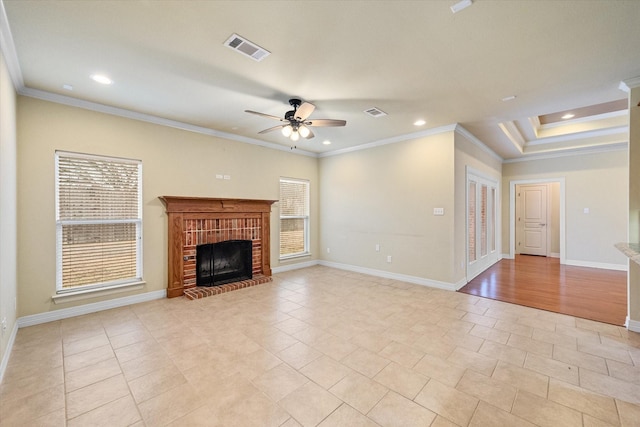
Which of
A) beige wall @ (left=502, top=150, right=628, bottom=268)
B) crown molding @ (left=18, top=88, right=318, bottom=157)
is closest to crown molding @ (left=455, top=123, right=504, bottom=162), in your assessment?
beige wall @ (left=502, top=150, right=628, bottom=268)

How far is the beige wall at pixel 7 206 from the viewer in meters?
2.34

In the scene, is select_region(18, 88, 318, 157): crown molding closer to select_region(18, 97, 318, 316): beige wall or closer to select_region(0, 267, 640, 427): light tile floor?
select_region(18, 97, 318, 316): beige wall

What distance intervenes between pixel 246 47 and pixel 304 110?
0.98 m

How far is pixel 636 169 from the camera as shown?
9.96 ft

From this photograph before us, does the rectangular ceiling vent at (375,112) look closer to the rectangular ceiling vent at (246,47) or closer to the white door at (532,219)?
the rectangular ceiling vent at (246,47)

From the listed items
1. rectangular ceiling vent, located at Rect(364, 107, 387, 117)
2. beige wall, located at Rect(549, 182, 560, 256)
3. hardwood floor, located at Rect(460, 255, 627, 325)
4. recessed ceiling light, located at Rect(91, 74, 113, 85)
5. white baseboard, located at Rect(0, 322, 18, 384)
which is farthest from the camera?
beige wall, located at Rect(549, 182, 560, 256)

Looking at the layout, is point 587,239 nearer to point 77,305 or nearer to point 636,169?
point 636,169

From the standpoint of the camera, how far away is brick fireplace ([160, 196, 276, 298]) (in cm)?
433

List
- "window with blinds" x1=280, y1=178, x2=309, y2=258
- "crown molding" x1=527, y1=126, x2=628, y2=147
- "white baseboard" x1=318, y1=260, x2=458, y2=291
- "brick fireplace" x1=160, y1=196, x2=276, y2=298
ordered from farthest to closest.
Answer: "window with blinds" x1=280, y1=178, x2=309, y2=258 → "crown molding" x1=527, y1=126, x2=628, y2=147 → "white baseboard" x1=318, y1=260, x2=458, y2=291 → "brick fireplace" x1=160, y1=196, x2=276, y2=298

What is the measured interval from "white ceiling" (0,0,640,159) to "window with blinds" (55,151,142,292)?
2.91 ft

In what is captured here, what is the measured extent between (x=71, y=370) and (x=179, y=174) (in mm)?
2918

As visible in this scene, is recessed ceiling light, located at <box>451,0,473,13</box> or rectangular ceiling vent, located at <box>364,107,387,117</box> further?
rectangular ceiling vent, located at <box>364,107,387,117</box>

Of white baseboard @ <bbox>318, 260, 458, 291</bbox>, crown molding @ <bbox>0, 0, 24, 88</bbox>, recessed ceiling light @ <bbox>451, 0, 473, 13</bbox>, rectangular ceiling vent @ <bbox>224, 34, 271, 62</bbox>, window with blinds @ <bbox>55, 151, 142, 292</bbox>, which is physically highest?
rectangular ceiling vent @ <bbox>224, 34, 271, 62</bbox>

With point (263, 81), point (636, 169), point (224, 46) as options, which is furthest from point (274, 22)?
point (636, 169)
